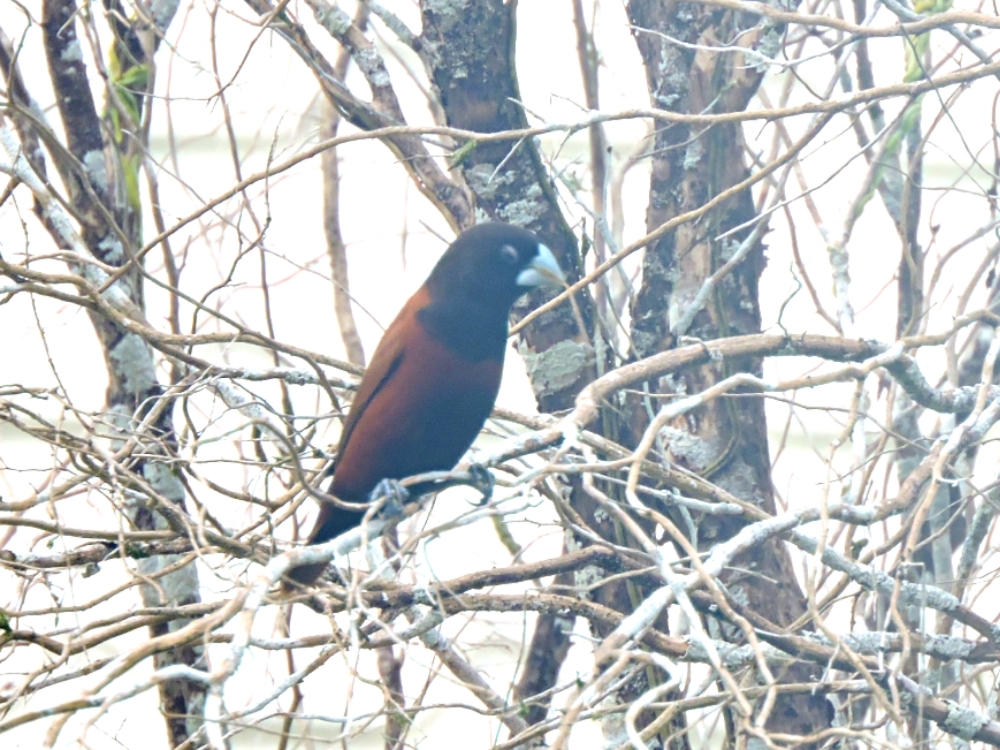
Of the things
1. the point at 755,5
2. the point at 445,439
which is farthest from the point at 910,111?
the point at 445,439

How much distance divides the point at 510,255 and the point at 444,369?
356 mm

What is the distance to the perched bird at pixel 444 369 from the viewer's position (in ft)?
10.2

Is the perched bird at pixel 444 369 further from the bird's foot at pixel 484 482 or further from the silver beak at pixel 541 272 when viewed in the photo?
the bird's foot at pixel 484 482

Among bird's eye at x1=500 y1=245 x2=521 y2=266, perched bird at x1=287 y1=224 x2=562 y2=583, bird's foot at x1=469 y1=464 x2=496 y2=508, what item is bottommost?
bird's foot at x1=469 y1=464 x2=496 y2=508

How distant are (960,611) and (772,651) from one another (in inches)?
17.4

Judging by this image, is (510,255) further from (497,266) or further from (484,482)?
(484,482)

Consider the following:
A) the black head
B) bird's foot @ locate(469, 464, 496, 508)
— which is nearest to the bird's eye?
the black head

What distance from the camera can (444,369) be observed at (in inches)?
122

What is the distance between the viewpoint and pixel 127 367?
3467 millimetres

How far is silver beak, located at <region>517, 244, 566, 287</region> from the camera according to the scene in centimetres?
311

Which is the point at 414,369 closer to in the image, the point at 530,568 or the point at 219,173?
the point at 530,568

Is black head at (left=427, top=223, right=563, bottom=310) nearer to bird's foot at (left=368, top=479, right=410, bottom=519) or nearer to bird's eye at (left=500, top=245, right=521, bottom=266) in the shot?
bird's eye at (left=500, top=245, right=521, bottom=266)

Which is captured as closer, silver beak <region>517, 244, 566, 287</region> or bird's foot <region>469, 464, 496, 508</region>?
bird's foot <region>469, 464, 496, 508</region>

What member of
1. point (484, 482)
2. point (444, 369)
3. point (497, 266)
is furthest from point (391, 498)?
point (497, 266)
